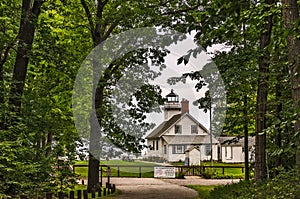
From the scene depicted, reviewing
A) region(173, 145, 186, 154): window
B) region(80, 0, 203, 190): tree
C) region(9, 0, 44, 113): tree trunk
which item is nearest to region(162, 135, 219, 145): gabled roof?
region(173, 145, 186, 154): window

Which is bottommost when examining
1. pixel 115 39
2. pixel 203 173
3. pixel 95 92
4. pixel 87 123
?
pixel 203 173

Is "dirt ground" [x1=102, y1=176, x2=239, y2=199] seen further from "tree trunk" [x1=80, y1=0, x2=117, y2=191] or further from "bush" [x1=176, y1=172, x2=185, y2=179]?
"tree trunk" [x1=80, y1=0, x2=117, y2=191]

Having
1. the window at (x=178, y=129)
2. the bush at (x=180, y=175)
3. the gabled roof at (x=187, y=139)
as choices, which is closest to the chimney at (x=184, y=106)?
the window at (x=178, y=129)

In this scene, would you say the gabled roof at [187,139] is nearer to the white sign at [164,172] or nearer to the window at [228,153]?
the white sign at [164,172]

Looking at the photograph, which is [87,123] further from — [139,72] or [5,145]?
[5,145]

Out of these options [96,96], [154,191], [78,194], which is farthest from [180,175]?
[78,194]

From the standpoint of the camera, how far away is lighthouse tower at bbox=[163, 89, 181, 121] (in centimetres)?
1628

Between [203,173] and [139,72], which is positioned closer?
[139,72]

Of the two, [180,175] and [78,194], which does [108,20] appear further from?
[180,175]

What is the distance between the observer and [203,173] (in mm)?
31000

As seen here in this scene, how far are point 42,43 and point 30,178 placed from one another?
3685mm

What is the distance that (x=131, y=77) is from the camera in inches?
683

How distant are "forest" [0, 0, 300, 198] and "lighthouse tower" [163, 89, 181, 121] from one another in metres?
0.36

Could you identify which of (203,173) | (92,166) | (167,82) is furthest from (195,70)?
(203,173)
